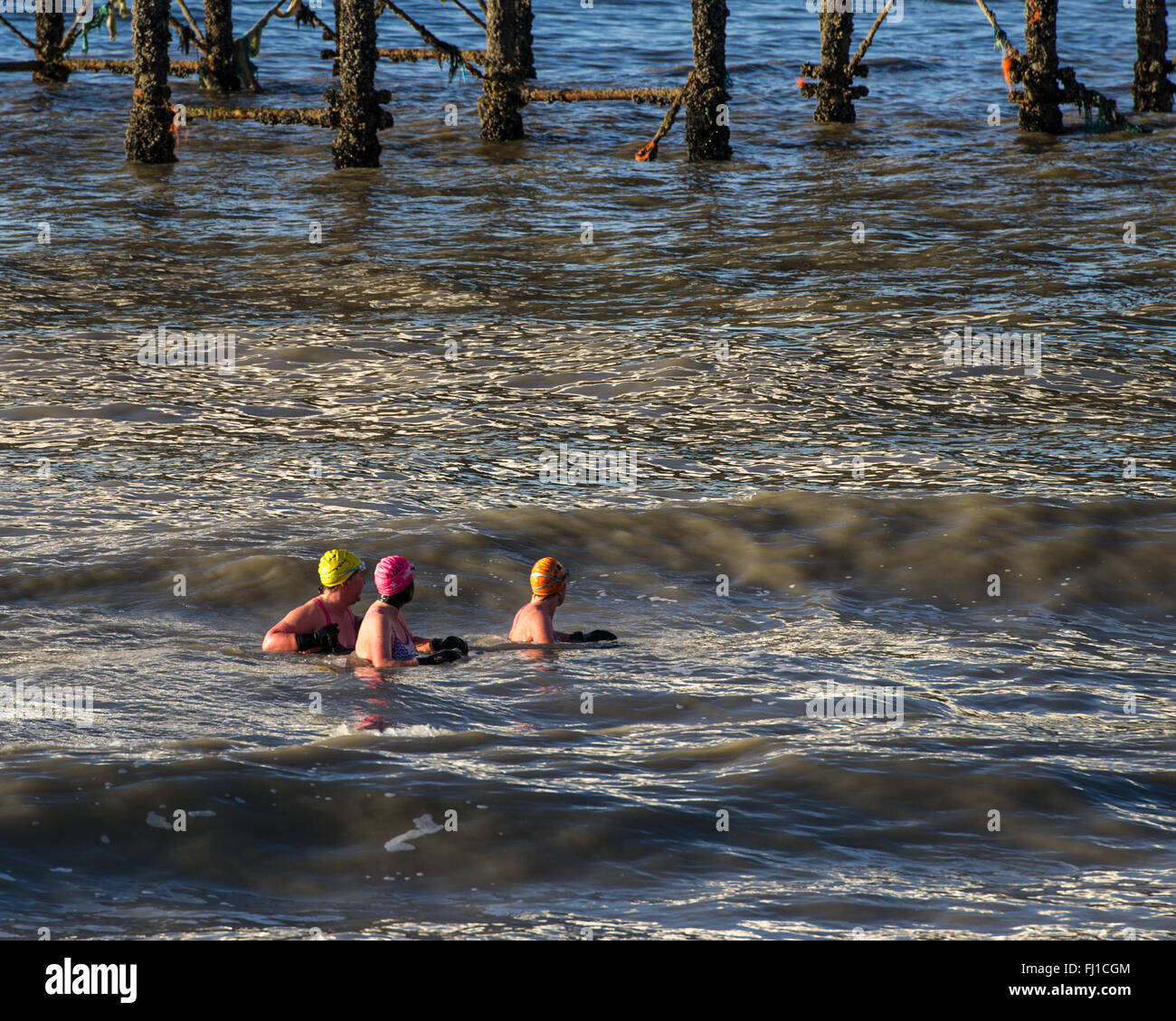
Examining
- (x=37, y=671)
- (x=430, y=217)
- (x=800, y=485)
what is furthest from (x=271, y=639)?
(x=430, y=217)

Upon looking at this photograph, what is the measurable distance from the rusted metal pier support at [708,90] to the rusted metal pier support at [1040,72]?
12.5 feet

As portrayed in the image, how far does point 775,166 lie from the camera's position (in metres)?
18.4

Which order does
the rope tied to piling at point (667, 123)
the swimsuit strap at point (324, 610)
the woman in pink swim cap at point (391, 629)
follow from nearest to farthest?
the woman in pink swim cap at point (391, 629), the swimsuit strap at point (324, 610), the rope tied to piling at point (667, 123)

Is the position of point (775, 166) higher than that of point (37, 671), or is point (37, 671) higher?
point (775, 166)

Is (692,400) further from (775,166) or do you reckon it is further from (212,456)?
(775,166)

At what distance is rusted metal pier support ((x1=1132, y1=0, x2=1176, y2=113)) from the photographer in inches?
766

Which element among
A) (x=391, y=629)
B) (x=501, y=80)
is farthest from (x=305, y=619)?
(x=501, y=80)

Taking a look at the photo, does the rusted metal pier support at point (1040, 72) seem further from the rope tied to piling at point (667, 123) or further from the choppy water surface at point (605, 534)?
the rope tied to piling at point (667, 123)

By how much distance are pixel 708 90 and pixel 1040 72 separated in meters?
4.45

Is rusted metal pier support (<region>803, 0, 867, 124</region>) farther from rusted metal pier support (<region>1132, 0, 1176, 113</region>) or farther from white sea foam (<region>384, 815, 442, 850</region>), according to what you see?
white sea foam (<region>384, 815, 442, 850</region>)

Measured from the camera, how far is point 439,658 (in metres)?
7.07

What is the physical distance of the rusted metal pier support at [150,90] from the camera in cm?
1719

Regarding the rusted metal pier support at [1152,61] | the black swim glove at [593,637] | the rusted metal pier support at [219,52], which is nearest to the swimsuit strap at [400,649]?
the black swim glove at [593,637]
